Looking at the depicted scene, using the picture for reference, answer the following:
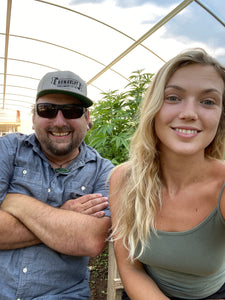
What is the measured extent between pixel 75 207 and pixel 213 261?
0.78 m

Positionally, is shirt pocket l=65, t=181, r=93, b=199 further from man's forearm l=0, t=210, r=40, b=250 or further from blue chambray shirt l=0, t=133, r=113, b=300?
man's forearm l=0, t=210, r=40, b=250

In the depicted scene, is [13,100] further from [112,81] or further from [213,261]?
[213,261]

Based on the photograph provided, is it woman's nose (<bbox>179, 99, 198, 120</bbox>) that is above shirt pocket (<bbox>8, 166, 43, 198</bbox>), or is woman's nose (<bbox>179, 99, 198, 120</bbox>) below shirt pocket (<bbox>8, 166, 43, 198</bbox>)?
above

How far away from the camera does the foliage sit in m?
2.70

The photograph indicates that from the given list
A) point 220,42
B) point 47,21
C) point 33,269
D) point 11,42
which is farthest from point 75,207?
point 11,42

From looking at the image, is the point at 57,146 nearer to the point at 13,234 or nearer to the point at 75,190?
the point at 75,190

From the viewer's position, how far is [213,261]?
133 cm

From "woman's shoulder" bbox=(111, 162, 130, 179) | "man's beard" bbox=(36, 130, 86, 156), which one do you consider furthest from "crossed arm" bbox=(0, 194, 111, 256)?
"man's beard" bbox=(36, 130, 86, 156)

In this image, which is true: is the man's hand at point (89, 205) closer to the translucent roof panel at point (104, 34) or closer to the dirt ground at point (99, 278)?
the dirt ground at point (99, 278)

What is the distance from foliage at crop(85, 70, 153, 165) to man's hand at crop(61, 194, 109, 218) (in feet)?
3.38

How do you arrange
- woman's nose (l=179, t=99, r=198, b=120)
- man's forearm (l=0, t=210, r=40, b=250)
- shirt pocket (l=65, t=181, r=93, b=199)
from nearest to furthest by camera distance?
woman's nose (l=179, t=99, r=198, b=120)
man's forearm (l=0, t=210, r=40, b=250)
shirt pocket (l=65, t=181, r=93, b=199)

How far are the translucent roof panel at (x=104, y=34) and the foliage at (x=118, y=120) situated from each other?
58 cm

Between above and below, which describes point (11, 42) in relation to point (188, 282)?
above

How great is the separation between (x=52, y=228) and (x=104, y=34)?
5601 mm
